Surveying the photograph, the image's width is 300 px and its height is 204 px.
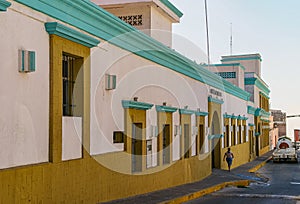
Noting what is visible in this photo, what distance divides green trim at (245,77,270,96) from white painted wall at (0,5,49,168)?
118 feet

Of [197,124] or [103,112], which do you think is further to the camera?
[197,124]

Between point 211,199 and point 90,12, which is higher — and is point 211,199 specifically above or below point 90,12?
below

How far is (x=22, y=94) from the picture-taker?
7.81m

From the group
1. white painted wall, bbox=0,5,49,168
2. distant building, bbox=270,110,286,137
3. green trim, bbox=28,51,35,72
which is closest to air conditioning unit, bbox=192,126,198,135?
white painted wall, bbox=0,5,49,168

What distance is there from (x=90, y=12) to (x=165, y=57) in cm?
655

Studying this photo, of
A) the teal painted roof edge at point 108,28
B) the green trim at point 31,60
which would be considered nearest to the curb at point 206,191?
the teal painted roof edge at point 108,28

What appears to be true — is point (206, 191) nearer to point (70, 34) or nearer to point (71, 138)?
point (71, 138)

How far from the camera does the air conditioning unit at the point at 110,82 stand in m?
11.3

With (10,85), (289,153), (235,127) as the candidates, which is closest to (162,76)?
(10,85)

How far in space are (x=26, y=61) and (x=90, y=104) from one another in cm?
280

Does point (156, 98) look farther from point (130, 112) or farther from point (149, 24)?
point (149, 24)

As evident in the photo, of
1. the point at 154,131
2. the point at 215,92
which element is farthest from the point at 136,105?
the point at 215,92

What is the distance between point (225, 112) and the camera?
28.9m

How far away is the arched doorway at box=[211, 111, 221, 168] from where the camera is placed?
85.8ft
